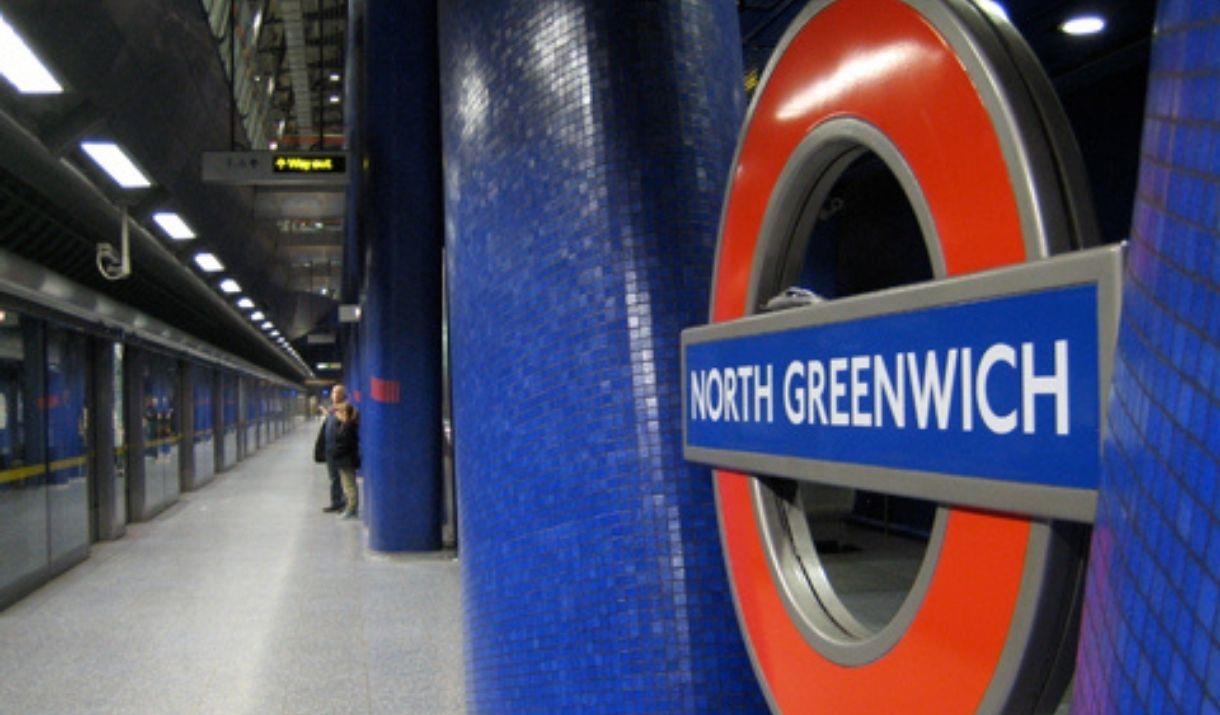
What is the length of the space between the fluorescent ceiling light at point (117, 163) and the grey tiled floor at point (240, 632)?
247cm

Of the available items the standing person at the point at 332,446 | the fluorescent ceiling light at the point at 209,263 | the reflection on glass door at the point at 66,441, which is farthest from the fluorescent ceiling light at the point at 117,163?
the standing person at the point at 332,446

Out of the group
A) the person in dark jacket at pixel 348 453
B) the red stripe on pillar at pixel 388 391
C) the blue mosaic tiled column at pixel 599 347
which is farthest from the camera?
the person in dark jacket at pixel 348 453

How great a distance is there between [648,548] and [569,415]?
0.32 metres

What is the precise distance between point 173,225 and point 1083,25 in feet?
21.0

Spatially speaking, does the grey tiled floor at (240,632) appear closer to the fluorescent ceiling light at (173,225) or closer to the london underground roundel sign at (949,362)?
the fluorescent ceiling light at (173,225)

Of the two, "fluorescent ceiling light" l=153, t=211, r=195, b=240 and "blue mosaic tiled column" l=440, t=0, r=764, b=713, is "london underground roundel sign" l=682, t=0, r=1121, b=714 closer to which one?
"blue mosaic tiled column" l=440, t=0, r=764, b=713

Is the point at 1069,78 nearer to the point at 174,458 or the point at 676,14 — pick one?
the point at 676,14

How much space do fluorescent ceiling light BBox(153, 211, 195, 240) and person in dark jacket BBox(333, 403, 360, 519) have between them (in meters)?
2.52

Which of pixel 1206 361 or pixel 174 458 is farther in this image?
pixel 174 458

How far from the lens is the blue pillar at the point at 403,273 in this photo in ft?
22.4

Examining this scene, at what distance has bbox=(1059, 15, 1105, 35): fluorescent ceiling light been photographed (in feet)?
19.0

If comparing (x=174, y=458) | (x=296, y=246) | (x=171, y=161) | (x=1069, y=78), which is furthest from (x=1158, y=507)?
(x=296, y=246)

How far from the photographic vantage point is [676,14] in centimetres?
211

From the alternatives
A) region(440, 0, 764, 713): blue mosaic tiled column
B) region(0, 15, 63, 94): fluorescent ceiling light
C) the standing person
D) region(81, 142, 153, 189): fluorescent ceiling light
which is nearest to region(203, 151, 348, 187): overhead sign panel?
region(81, 142, 153, 189): fluorescent ceiling light
